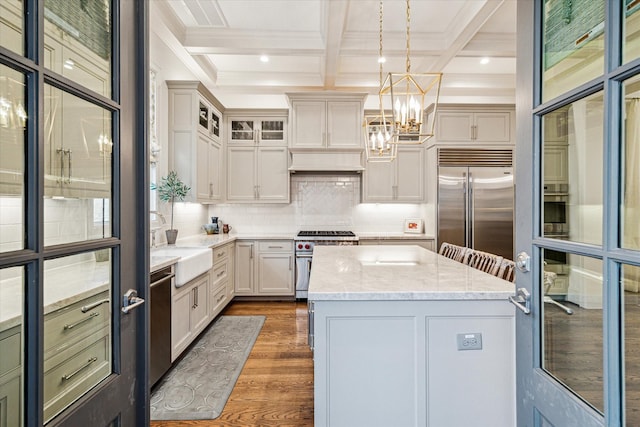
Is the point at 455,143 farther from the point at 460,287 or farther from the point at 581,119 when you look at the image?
the point at 581,119

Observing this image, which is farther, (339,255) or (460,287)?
(339,255)

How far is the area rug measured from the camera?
2121mm

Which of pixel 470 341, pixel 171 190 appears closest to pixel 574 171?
pixel 470 341

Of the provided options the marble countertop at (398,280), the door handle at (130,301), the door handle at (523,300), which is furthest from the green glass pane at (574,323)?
the door handle at (130,301)

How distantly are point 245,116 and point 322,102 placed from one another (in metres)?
1.14

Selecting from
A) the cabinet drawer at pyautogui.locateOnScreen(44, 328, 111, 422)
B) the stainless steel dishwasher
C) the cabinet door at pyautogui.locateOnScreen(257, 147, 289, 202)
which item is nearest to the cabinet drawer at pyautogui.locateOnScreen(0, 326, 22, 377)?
the cabinet drawer at pyautogui.locateOnScreen(44, 328, 111, 422)

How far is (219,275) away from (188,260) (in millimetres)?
1207

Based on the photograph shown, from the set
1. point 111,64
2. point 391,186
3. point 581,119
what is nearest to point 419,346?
point 581,119

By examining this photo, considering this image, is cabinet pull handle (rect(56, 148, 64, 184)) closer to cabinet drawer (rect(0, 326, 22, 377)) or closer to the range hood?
cabinet drawer (rect(0, 326, 22, 377))

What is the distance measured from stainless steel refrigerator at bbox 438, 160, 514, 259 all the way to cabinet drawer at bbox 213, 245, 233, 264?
277 cm

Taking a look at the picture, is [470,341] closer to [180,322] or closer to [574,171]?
[574,171]

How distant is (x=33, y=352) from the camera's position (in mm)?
700

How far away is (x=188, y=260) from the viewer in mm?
2713

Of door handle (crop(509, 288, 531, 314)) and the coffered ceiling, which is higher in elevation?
the coffered ceiling
